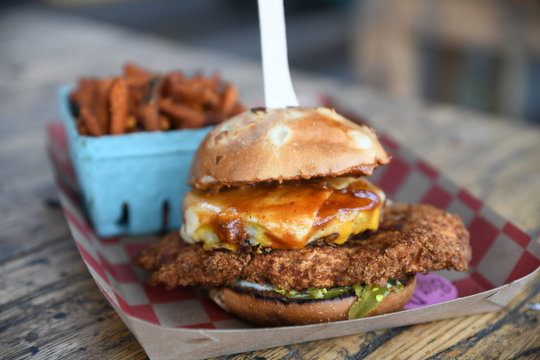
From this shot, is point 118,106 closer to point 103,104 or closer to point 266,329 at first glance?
point 103,104

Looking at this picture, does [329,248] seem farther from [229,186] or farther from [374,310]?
[229,186]

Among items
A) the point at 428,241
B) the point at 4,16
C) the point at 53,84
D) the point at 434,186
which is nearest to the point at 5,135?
the point at 53,84

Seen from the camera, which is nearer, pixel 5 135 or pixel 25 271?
pixel 25 271

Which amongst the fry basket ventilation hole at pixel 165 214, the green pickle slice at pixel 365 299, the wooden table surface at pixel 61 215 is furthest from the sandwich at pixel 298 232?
the fry basket ventilation hole at pixel 165 214

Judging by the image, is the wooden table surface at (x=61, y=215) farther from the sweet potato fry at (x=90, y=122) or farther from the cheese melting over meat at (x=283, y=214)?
the sweet potato fry at (x=90, y=122)

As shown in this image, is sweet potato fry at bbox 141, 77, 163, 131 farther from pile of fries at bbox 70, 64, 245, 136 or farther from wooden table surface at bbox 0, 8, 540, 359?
wooden table surface at bbox 0, 8, 540, 359

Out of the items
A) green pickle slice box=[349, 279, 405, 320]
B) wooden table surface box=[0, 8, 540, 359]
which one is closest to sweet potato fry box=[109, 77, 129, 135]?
wooden table surface box=[0, 8, 540, 359]

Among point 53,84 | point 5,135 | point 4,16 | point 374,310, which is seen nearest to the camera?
point 374,310
